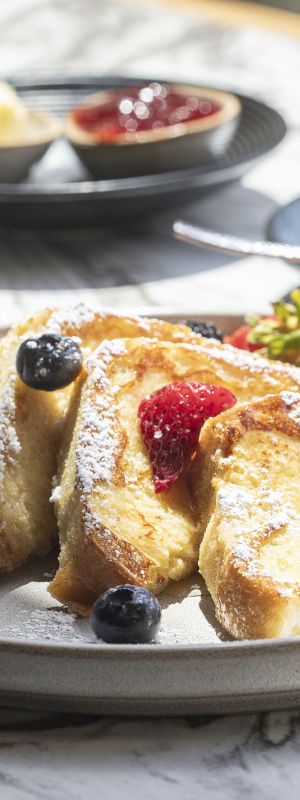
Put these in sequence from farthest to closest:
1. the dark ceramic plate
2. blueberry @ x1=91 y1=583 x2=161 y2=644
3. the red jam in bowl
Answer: the red jam in bowl
the dark ceramic plate
blueberry @ x1=91 y1=583 x2=161 y2=644

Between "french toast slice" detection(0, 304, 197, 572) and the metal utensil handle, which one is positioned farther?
the metal utensil handle

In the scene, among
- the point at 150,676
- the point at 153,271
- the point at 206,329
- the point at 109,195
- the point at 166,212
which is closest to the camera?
the point at 150,676

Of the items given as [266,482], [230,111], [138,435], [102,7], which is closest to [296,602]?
[266,482]

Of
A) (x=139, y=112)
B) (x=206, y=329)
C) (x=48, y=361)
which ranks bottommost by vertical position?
(x=139, y=112)

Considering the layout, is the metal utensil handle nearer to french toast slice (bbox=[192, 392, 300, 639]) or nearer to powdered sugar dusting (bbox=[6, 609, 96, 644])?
french toast slice (bbox=[192, 392, 300, 639])

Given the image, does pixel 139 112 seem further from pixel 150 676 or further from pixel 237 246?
pixel 150 676

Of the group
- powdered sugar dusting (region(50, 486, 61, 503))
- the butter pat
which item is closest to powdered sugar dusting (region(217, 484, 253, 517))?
powdered sugar dusting (region(50, 486, 61, 503))

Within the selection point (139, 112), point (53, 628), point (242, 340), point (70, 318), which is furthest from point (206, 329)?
point (139, 112)
